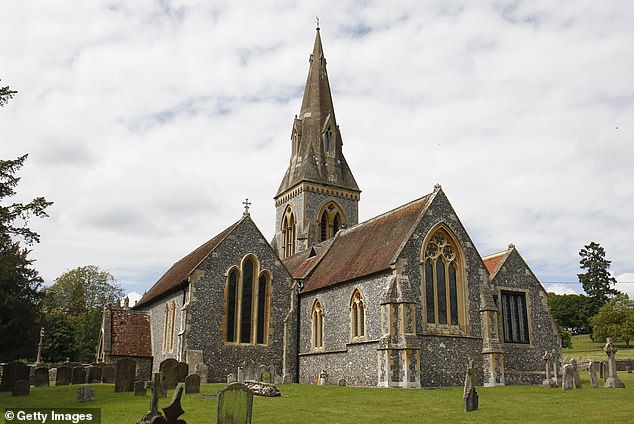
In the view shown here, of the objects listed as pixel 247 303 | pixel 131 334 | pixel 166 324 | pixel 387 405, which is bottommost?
pixel 387 405

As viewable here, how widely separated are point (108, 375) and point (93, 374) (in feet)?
2.10

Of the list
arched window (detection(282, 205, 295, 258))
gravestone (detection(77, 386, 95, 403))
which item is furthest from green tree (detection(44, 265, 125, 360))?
gravestone (detection(77, 386, 95, 403))

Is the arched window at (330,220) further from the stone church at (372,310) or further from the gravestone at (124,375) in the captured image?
the gravestone at (124,375)

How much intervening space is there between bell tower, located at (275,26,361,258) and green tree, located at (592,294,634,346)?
32.6 meters

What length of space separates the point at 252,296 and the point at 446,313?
9.25 meters

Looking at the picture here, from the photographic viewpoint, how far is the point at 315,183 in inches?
1732

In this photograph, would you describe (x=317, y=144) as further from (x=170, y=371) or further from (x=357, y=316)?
(x=170, y=371)

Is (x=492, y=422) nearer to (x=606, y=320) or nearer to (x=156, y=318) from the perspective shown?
(x=156, y=318)

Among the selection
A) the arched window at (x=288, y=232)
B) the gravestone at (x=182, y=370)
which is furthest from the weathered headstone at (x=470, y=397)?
Answer: the arched window at (x=288, y=232)

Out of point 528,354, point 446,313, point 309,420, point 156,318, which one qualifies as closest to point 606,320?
point 528,354

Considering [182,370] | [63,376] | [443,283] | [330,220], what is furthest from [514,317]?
[63,376]

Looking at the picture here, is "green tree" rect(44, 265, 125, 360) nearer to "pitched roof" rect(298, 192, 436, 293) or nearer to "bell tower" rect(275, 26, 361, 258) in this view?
"bell tower" rect(275, 26, 361, 258)

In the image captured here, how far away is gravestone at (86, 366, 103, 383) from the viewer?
25.5 meters

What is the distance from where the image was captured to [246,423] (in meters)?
9.74
